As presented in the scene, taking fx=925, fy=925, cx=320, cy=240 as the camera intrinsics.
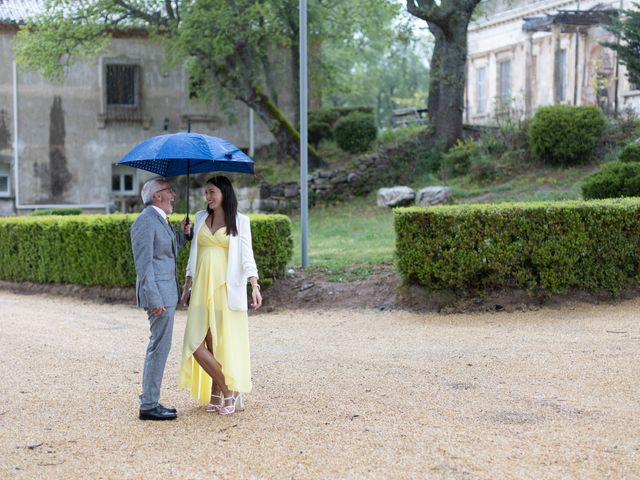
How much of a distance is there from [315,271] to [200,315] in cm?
692

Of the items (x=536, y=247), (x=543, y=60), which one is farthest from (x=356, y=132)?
(x=536, y=247)

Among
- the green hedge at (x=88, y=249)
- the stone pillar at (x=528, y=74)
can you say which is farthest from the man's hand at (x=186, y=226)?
the stone pillar at (x=528, y=74)

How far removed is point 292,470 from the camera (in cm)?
509

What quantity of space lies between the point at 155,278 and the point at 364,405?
67.7 inches

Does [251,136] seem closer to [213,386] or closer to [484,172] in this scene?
[484,172]

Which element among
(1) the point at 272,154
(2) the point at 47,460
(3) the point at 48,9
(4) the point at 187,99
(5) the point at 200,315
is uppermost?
(3) the point at 48,9

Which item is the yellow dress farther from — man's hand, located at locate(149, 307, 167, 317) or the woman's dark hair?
man's hand, located at locate(149, 307, 167, 317)

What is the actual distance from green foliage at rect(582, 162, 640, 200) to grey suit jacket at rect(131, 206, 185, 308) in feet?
32.8

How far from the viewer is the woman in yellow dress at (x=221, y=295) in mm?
6363

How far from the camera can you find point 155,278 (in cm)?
612

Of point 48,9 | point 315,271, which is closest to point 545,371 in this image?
point 315,271

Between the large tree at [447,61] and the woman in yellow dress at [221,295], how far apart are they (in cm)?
1675

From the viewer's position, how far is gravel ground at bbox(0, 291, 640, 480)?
5191 millimetres

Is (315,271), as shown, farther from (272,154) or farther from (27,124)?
(27,124)
